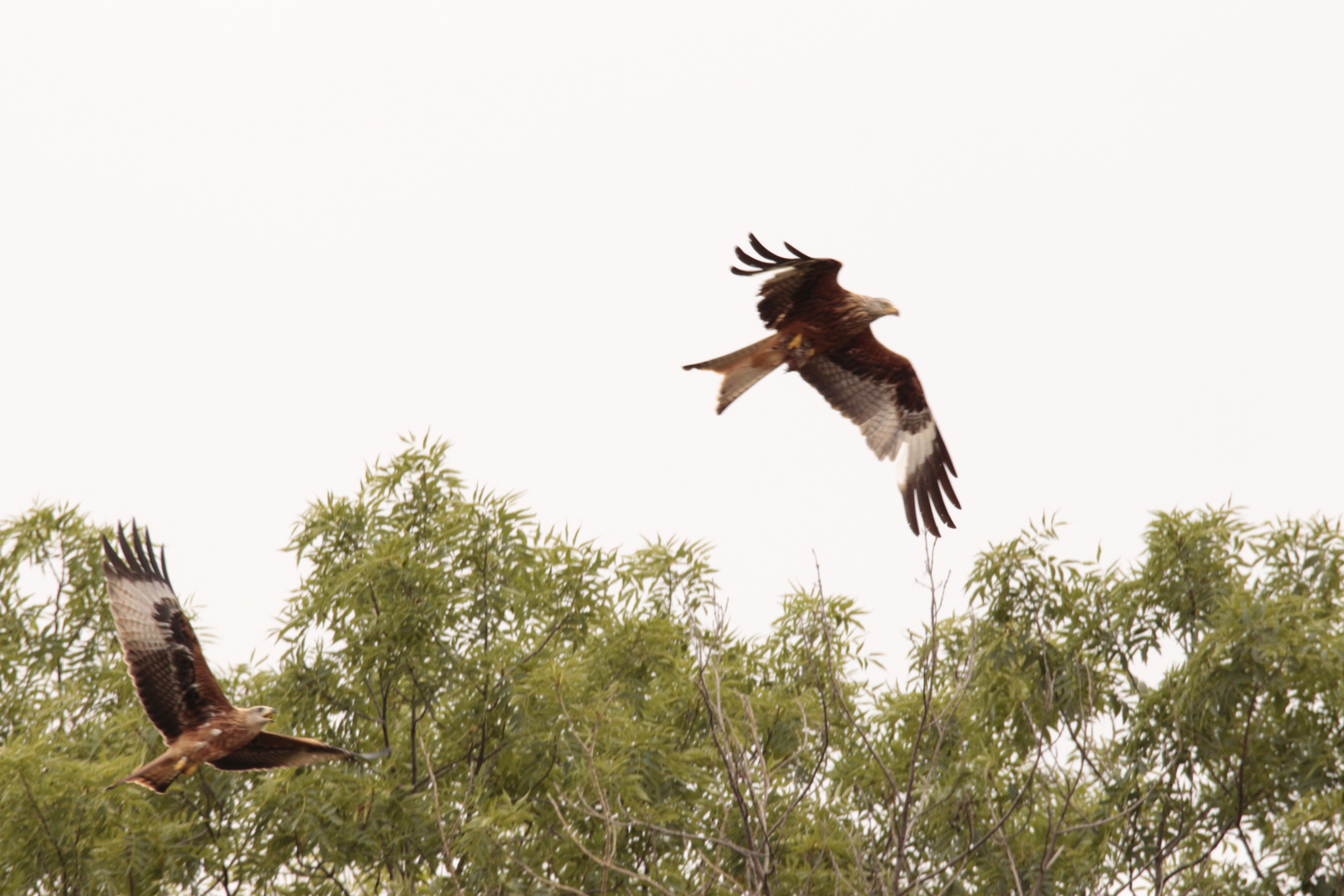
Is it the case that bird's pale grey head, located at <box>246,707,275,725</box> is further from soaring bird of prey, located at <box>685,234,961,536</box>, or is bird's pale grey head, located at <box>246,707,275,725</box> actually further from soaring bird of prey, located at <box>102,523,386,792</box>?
soaring bird of prey, located at <box>685,234,961,536</box>

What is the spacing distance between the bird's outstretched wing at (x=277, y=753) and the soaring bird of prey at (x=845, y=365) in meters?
2.86

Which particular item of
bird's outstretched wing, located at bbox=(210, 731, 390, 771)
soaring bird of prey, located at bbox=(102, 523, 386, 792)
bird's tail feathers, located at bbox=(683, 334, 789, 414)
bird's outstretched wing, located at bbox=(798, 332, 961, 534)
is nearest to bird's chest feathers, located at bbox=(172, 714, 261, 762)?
soaring bird of prey, located at bbox=(102, 523, 386, 792)

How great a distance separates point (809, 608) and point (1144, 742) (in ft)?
7.57

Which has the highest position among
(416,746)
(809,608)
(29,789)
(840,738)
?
(809,608)

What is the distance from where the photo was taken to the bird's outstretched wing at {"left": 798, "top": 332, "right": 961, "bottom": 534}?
7.88 metres

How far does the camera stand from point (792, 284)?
716 cm

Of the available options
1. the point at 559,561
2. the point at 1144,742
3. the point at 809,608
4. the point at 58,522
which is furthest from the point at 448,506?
the point at 1144,742

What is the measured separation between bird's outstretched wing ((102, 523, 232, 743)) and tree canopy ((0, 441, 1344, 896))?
0.64 m

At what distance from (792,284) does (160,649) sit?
387 centimetres

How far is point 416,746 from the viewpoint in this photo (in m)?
8.40

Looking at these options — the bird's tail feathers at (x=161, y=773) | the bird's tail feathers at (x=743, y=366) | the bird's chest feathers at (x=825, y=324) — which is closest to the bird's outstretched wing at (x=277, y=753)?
the bird's tail feathers at (x=161, y=773)

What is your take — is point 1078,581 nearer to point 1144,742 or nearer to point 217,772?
point 1144,742

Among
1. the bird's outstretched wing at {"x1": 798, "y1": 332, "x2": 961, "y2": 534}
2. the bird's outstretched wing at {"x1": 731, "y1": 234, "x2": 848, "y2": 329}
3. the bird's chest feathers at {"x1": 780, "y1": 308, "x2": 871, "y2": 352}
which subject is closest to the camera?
the bird's outstretched wing at {"x1": 731, "y1": 234, "x2": 848, "y2": 329}

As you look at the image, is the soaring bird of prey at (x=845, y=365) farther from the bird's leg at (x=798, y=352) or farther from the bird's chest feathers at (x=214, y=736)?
the bird's chest feathers at (x=214, y=736)
